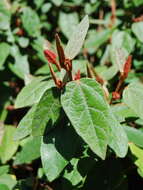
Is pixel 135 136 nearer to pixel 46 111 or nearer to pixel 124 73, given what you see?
pixel 124 73

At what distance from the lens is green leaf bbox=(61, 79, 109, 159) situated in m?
1.12

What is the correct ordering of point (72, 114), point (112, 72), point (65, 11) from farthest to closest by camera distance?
point (65, 11), point (112, 72), point (72, 114)

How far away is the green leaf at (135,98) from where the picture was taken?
1294 mm

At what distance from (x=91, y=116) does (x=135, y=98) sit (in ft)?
0.79

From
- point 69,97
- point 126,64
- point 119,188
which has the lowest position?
point 119,188

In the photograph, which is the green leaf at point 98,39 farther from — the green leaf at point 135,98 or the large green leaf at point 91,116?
the large green leaf at point 91,116

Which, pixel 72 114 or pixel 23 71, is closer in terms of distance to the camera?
pixel 72 114

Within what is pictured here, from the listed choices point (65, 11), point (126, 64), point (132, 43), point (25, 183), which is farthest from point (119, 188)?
point (65, 11)

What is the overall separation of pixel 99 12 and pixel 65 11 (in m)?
0.26

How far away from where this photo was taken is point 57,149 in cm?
129

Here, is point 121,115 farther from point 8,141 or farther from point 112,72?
point 8,141

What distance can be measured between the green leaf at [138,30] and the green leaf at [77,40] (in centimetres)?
103

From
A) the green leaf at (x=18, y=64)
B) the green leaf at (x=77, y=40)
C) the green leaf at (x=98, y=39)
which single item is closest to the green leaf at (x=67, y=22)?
the green leaf at (x=98, y=39)

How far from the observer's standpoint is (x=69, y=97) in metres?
1.17
